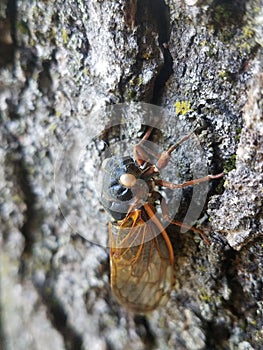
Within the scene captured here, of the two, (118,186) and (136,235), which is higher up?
(118,186)

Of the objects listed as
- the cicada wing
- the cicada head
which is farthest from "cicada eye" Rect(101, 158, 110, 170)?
the cicada wing

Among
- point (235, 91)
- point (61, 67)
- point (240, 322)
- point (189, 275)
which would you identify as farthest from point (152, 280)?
point (61, 67)

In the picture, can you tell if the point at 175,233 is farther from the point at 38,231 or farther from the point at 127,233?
the point at 38,231

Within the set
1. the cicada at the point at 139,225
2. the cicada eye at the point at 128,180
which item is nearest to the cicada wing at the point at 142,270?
the cicada at the point at 139,225

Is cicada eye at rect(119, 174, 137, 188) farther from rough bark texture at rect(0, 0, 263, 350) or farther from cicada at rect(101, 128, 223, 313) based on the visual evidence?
rough bark texture at rect(0, 0, 263, 350)

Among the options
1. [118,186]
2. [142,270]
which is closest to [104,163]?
[118,186]

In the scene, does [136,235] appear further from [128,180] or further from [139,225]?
[128,180]

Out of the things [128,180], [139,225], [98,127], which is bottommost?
[139,225]
